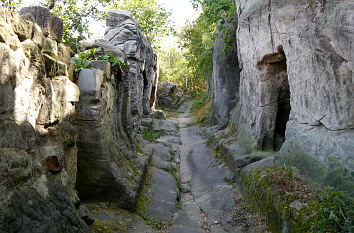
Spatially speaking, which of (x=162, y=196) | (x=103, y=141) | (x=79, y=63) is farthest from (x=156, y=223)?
(x=79, y=63)

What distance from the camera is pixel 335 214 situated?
4242 millimetres

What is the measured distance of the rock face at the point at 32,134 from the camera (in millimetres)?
2721

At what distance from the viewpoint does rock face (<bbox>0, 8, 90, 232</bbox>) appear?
8.93 feet

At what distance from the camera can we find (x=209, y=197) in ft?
28.0

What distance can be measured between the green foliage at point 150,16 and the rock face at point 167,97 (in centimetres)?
648

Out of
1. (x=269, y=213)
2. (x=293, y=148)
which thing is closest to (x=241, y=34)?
(x=293, y=148)

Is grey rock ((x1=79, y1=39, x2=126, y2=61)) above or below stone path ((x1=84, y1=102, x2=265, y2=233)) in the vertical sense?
above

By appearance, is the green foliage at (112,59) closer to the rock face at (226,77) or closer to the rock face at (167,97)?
the rock face at (226,77)

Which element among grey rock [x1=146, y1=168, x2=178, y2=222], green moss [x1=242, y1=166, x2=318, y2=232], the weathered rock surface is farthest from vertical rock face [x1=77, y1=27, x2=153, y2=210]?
green moss [x1=242, y1=166, x2=318, y2=232]

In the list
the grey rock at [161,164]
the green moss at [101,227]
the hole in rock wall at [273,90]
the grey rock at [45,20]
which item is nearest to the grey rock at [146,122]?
the grey rock at [161,164]

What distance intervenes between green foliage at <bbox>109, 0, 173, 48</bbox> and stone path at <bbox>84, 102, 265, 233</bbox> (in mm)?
12943

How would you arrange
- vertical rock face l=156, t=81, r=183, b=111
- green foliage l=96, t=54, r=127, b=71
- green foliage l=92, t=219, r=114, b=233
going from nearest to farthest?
green foliage l=92, t=219, r=114, b=233
green foliage l=96, t=54, r=127, b=71
vertical rock face l=156, t=81, r=183, b=111

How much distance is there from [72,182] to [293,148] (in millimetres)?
4981

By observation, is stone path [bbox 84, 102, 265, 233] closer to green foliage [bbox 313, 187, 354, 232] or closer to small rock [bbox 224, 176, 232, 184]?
small rock [bbox 224, 176, 232, 184]
